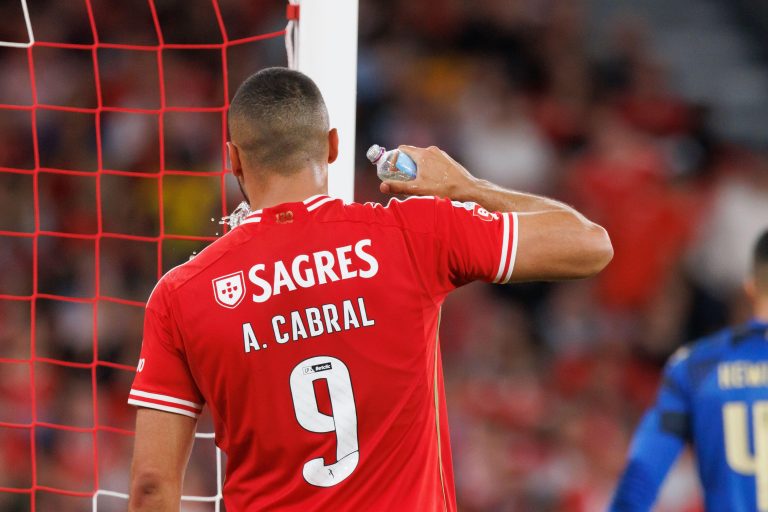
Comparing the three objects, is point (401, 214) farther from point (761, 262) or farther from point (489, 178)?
point (489, 178)

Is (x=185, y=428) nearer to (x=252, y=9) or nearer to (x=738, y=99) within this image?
(x=252, y=9)

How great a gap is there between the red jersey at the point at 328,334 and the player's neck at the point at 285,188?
0.03 m

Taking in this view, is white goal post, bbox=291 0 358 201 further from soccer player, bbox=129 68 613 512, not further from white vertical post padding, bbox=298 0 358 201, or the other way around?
soccer player, bbox=129 68 613 512

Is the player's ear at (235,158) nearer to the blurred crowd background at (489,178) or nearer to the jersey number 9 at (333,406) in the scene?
the jersey number 9 at (333,406)

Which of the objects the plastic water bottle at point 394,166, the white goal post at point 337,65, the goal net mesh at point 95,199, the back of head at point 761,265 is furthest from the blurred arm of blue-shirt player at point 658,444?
the goal net mesh at point 95,199

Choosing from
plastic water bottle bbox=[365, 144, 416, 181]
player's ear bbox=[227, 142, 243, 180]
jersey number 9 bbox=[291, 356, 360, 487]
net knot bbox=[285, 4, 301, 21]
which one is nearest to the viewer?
jersey number 9 bbox=[291, 356, 360, 487]

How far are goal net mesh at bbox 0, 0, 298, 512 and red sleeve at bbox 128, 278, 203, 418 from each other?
3.75 metres

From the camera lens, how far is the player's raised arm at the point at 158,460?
6.90ft

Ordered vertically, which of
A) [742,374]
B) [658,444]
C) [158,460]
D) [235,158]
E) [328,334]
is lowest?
[658,444]

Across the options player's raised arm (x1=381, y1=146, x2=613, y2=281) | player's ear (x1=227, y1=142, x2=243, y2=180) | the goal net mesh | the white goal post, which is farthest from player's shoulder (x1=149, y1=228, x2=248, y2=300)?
the goal net mesh

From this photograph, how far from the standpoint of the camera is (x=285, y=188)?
2.14m

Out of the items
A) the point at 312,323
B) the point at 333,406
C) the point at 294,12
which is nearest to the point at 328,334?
the point at 312,323

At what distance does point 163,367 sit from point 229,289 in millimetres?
217

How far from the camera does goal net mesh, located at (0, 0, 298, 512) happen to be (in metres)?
6.05
